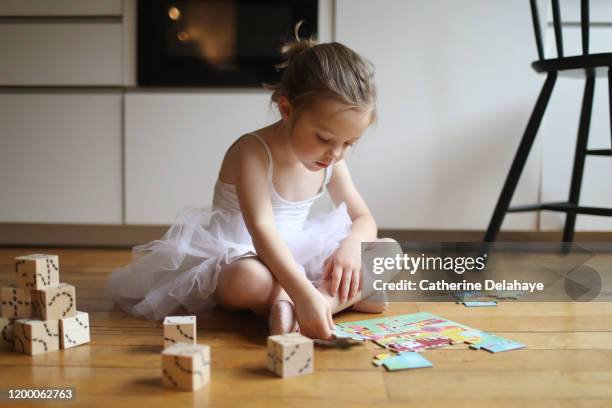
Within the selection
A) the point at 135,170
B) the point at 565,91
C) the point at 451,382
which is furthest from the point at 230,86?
the point at 451,382

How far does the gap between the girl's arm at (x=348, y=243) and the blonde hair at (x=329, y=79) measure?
0.83 feet

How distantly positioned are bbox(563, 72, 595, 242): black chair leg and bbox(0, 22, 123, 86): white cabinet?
1414 millimetres

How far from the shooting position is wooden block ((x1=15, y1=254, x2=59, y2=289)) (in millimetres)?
954

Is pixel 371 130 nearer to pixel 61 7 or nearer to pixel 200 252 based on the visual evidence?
pixel 200 252

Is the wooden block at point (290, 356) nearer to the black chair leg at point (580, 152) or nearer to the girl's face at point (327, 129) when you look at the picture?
the girl's face at point (327, 129)

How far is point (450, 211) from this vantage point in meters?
1.98

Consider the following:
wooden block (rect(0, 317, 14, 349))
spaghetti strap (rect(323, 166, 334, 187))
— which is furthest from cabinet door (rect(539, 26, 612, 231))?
wooden block (rect(0, 317, 14, 349))

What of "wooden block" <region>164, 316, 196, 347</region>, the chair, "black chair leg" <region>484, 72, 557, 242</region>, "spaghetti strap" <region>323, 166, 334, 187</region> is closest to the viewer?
"wooden block" <region>164, 316, 196, 347</region>

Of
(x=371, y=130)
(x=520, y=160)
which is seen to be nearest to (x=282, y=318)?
(x=520, y=160)

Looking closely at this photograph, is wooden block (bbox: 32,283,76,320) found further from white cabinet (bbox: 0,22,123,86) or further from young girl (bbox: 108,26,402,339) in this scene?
white cabinet (bbox: 0,22,123,86)

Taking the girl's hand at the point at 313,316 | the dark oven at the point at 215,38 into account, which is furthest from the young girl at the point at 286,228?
the dark oven at the point at 215,38

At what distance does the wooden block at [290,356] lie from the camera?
861 millimetres

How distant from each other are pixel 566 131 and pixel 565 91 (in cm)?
13

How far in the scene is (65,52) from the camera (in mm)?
1968
